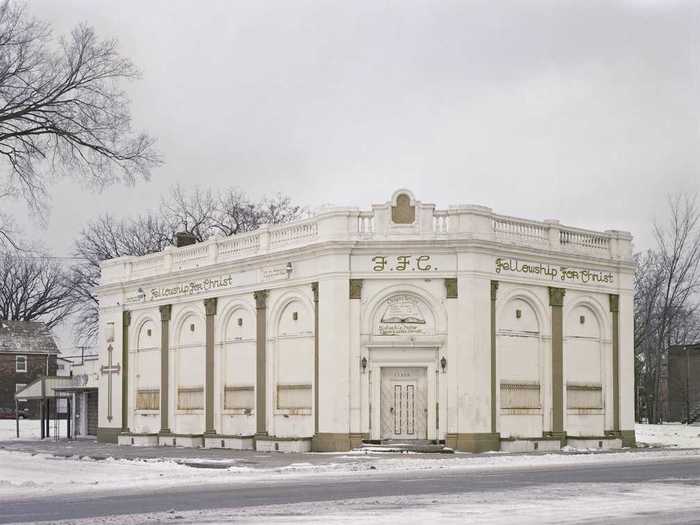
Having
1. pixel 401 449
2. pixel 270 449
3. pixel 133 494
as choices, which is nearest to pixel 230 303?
pixel 270 449

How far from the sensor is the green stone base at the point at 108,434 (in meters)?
47.3

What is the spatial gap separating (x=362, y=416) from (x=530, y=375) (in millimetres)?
5816

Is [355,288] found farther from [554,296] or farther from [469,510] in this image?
[469,510]

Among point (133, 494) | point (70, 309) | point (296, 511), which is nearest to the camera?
point (296, 511)

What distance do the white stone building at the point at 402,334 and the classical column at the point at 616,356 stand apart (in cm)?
5

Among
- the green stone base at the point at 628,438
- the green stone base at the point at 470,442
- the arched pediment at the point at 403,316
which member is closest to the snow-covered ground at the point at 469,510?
the green stone base at the point at 470,442

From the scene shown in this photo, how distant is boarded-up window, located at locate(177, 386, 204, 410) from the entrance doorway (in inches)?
346

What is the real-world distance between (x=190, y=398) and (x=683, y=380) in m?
41.1

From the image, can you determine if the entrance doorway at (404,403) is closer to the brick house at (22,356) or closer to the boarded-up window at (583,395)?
the boarded-up window at (583,395)

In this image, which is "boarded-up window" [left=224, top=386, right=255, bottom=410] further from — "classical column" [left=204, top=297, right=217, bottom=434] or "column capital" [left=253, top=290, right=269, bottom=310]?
"column capital" [left=253, top=290, right=269, bottom=310]

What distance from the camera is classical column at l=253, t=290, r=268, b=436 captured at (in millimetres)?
39809

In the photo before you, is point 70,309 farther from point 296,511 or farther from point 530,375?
point 296,511

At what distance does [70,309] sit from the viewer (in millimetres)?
94375

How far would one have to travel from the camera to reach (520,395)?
38.1 metres
